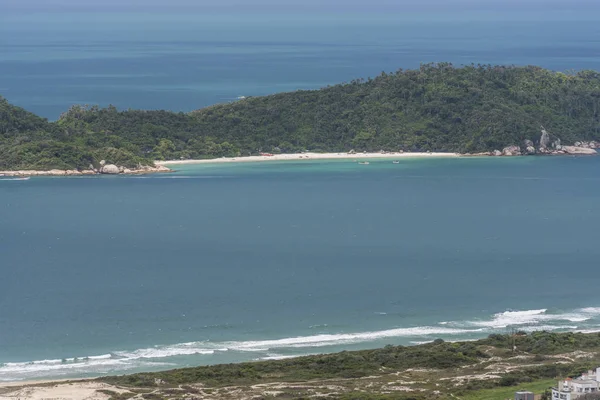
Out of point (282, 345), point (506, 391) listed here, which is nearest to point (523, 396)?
point (506, 391)

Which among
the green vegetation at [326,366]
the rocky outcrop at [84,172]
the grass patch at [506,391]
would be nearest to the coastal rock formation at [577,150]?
the rocky outcrop at [84,172]

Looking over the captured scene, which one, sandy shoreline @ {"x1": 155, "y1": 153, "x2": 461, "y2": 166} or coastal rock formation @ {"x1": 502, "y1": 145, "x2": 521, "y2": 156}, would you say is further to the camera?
coastal rock formation @ {"x1": 502, "y1": 145, "x2": 521, "y2": 156}

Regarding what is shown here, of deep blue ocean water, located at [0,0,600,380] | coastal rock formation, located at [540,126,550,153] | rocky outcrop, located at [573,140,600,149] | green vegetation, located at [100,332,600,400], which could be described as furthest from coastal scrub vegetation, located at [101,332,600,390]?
rocky outcrop, located at [573,140,600,149]

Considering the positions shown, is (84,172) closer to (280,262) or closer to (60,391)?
(280,262)

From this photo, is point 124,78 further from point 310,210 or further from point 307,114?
point 310,210

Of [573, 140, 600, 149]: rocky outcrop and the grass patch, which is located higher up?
[573, 140, 600, 149]: rocky outcrop

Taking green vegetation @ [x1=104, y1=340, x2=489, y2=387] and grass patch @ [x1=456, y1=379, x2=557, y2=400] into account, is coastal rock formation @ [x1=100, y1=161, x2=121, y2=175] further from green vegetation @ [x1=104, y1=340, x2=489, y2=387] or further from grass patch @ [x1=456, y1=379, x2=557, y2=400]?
grass patch @ [x1=456, y1=379, x2=557, y2=400]
